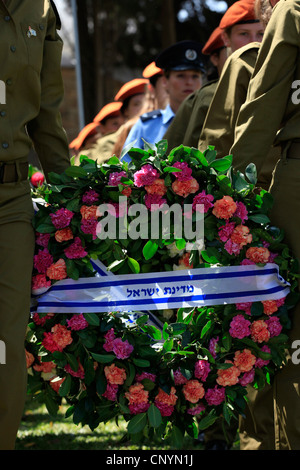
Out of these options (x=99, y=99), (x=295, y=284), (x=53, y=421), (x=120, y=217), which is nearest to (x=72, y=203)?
(x=120, y=217)

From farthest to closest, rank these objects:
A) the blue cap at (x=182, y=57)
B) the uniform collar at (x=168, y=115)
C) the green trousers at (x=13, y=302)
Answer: the uniform collar at (x=168, y=115) → the blue cap at (x=182, y=57) → the green trousers at (x=13, y=302)

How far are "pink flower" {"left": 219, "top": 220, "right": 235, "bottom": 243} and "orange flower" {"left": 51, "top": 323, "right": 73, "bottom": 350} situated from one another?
74cm

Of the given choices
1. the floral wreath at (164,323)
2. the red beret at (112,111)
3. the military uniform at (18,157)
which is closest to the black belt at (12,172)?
the military uniform at (18,157)

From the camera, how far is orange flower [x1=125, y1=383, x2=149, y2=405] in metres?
3.05

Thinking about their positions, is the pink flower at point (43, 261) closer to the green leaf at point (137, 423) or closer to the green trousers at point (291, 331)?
the green leaf at point (137, 423)

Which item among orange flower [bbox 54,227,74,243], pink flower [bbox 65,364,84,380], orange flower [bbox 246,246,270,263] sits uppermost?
orange flower [bbox 54,227,74,243]

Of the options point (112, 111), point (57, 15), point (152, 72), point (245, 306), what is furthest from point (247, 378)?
point (112, 111)

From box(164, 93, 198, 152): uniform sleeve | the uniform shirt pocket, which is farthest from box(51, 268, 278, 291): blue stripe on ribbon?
box(164, 93, 198, 152): uniform sleeve

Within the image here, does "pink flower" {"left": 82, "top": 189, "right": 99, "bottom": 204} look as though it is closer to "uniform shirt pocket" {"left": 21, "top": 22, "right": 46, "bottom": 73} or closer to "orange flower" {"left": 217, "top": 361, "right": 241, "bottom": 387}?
"uniform shirt pocket" {"left": 21, "top": 22, "right": 46, "bottom": 73}

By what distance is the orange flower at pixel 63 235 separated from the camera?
10.1 ft

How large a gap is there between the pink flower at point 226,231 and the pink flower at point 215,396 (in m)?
0.62

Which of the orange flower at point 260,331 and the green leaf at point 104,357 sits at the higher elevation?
the orange flower at point 260,331

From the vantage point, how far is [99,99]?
14.5 meters

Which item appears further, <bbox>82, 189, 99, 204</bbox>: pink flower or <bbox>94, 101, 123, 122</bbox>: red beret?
<bbox>94, 101, 123, 122</bbox>: red beret
